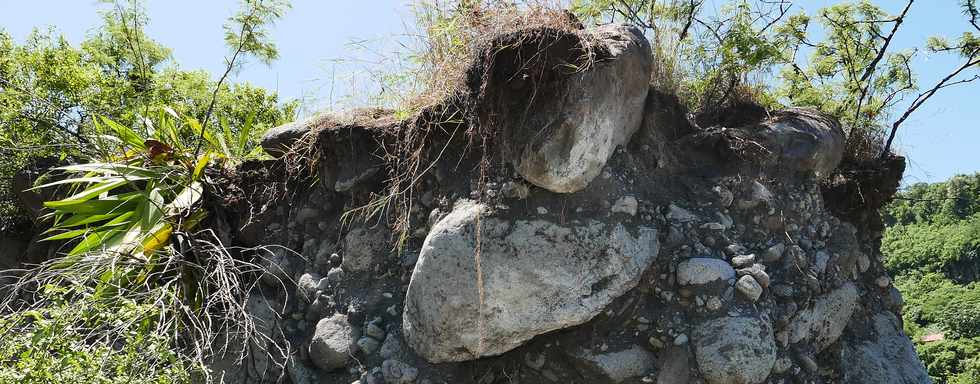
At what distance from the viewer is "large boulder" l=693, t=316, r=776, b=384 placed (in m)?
3.89

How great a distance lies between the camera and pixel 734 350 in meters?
3.90

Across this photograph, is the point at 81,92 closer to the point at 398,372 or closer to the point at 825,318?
the point at 398,372

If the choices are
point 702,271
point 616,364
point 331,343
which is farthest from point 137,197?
point 702,271

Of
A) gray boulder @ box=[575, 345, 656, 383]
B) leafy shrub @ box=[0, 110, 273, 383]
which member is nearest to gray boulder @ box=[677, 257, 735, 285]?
gray boulder @ box=[575, 345, 656, 383]

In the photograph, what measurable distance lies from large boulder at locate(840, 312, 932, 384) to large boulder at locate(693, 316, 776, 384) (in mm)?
1012

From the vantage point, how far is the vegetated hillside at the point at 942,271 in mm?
12000

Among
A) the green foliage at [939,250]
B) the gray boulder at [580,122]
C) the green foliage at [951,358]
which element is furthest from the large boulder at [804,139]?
the green foliage at [939,250]

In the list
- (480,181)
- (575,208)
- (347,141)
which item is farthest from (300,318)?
(575,208)

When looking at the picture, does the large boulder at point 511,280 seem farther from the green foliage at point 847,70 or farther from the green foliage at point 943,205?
the green foliage at point 943,205

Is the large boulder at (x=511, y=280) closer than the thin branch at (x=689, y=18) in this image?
Yes

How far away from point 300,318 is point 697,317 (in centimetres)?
228

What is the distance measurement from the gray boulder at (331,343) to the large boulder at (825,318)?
7.84 ft

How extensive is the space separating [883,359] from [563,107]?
2712mm

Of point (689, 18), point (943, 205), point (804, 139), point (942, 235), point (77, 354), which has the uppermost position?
point (689, 18)
